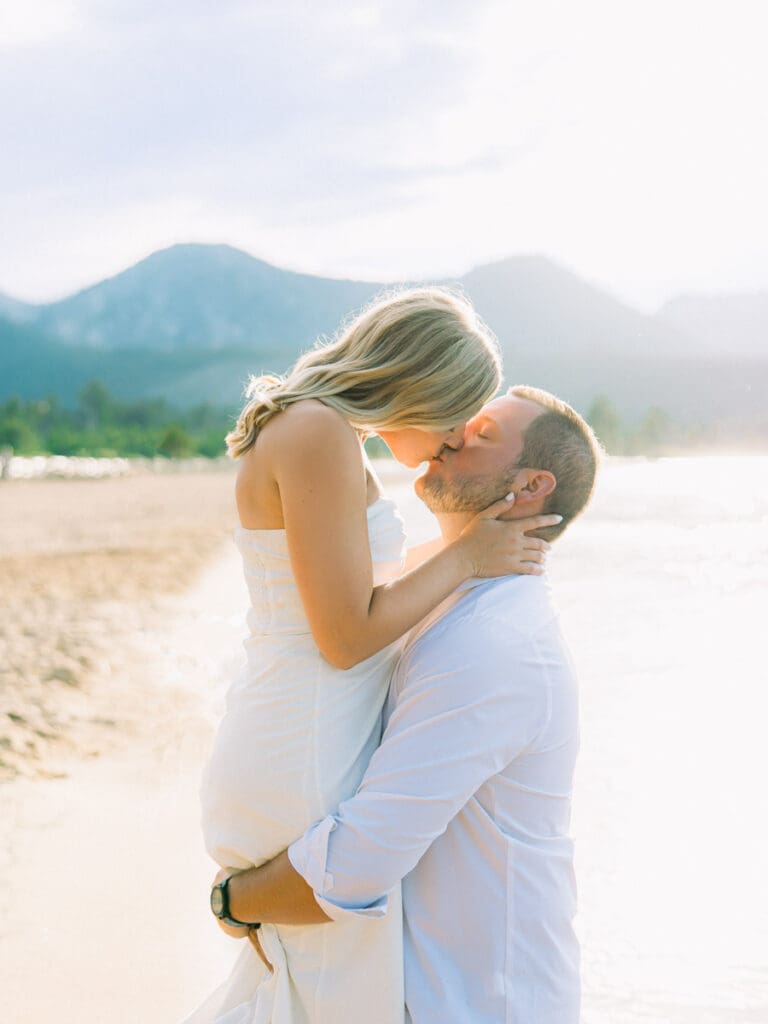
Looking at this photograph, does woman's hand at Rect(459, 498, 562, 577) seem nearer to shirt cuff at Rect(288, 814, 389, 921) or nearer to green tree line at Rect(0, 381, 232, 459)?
shirt cuff at Rect(288, 814, 389, 921)

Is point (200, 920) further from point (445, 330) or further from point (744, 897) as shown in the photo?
point (445, 330)

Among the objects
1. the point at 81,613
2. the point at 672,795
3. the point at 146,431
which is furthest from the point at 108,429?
the point at 672,795

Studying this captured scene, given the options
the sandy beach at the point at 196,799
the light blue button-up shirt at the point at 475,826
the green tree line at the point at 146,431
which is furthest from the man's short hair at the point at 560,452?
the green tree line at the point at 146,431

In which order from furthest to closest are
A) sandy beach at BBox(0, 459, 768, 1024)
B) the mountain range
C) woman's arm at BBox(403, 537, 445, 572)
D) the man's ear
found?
the mountain range < sandy beach at BBox(0, 459, 768, 1024) < woman's arm at BBox(403, 537, 445, 572) < the man's ear

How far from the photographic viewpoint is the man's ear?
213 cm

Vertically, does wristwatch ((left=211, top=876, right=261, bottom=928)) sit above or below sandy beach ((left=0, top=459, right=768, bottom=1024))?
above

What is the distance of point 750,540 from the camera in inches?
852

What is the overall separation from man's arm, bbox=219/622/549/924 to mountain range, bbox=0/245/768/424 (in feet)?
324

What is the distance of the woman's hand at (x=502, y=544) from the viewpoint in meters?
2.06

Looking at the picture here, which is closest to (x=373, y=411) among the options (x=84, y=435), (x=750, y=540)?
(x=750, y=540)

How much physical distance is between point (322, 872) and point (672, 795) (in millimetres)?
5179

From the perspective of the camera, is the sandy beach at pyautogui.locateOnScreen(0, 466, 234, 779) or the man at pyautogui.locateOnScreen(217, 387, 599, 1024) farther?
the sandy beach at pyautogui.locateOnScreen(0, 466, 234, 779)

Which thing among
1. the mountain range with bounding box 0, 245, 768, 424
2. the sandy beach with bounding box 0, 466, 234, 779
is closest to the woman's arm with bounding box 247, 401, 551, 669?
the sandy beach with bounding box 0, 466, 234, 779

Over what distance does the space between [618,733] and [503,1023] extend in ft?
20.4
